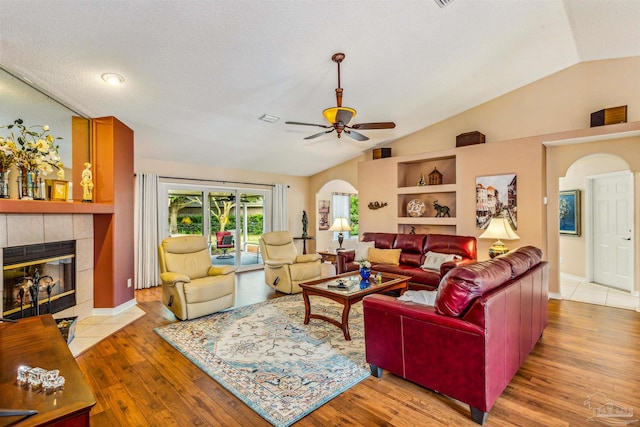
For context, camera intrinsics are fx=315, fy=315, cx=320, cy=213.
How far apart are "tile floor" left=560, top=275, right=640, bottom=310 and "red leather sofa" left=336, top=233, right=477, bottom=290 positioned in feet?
5.45

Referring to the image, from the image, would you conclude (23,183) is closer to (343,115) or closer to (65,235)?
(65,235)

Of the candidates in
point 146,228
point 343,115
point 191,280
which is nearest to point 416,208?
point 343,115

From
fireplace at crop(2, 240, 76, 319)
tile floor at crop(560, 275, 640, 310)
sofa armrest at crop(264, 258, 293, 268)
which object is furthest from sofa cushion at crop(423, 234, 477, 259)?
fireplace at crop(2, 240, 76, 319)

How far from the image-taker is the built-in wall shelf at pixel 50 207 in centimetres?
284

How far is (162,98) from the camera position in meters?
3.79

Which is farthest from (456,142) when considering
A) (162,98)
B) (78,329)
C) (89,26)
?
(78,329)

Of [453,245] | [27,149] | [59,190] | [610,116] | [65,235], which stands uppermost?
[610,116]

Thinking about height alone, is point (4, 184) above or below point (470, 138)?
below

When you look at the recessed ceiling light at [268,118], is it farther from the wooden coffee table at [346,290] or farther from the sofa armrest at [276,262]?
the wooden coffee table at [346,290]

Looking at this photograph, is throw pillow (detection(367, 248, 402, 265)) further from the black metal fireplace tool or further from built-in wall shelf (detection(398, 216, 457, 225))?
the black metal fireplace tool

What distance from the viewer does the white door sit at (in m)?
5.13

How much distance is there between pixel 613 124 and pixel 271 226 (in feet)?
20.6

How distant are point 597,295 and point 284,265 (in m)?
4.94

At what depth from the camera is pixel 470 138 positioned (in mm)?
5383
